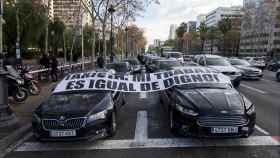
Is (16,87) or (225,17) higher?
(225,17)

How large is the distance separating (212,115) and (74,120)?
2.59m

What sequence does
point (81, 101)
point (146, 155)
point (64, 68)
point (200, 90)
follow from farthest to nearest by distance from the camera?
point (64, 68) < point (200, 90) < point (81, 101) < point (146, 155)

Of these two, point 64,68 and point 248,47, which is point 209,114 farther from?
point 248,47

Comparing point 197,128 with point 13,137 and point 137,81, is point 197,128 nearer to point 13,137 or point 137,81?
point 137,81

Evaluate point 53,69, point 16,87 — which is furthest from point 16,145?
point 53,69

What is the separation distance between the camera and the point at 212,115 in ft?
20.2

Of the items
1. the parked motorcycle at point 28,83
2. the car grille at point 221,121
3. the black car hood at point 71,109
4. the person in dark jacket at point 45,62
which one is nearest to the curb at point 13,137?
the black car hood at point 71,109

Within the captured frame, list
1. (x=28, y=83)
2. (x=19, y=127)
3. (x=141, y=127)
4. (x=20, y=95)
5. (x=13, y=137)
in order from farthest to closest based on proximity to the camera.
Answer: (x=28, y=83), (x=20, y=95), (x=141, y=127), (x=19, y=127), (x=13, y=137)

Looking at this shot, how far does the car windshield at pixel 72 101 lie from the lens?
21.5ft

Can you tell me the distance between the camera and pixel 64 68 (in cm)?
2398

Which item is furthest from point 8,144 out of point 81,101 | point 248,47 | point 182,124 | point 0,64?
point 248,47

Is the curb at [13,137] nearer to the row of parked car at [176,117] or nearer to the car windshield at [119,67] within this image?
the row of parked car at [176,117]

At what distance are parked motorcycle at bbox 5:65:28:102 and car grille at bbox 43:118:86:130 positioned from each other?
18.3ft

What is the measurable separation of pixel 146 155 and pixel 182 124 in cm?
96
